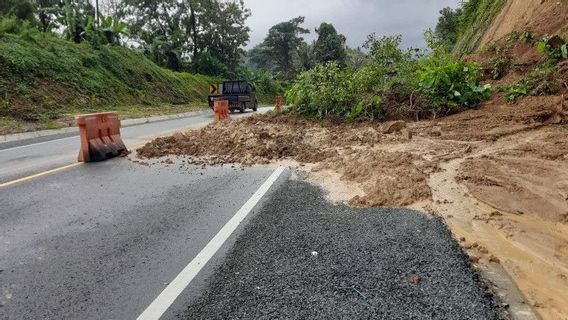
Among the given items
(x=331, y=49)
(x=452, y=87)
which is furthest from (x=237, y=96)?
(x=331, y=49)

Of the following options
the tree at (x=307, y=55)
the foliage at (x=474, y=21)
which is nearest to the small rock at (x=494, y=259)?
the foliage at (x=474, y=21)

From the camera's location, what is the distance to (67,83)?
21141 millimetres

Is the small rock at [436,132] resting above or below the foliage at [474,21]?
below

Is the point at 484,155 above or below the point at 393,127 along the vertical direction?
below

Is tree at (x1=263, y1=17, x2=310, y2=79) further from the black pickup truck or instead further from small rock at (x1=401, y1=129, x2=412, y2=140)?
small rock at (x1=401, y1=129, x2=412, y2=140)

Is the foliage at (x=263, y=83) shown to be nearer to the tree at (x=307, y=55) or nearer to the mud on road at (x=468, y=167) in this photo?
the tree at (x=307, y=55)

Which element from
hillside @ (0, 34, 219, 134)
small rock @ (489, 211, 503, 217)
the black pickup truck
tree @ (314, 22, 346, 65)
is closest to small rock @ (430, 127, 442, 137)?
small rock @ (489, 211, 503, 217)

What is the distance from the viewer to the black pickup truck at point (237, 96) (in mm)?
25141

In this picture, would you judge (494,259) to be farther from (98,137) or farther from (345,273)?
(98,137)

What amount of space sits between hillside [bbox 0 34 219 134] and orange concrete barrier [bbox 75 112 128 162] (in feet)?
22.2

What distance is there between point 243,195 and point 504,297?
375 cm

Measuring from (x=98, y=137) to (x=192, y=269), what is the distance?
643 centimetres

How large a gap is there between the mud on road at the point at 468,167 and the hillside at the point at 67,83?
9.64 meters

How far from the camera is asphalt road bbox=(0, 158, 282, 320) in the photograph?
3348 mm
